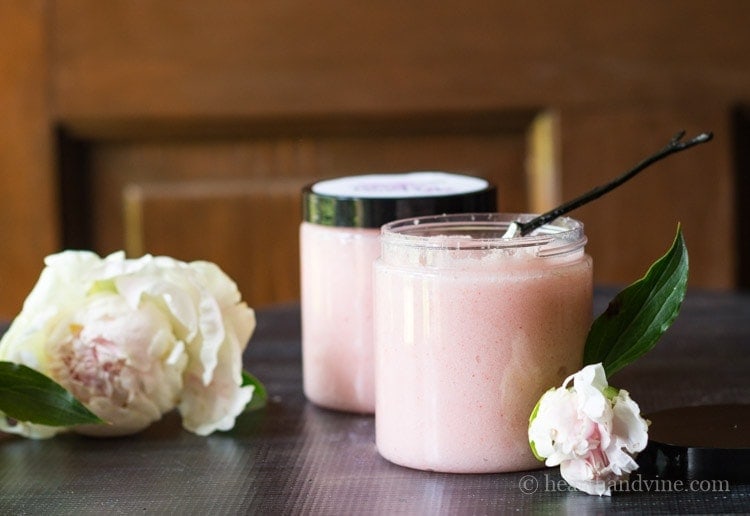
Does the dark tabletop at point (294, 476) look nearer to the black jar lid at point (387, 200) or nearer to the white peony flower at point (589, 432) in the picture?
the white peony flower at point (589, 432)

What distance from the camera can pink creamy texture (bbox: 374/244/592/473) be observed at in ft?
2.07

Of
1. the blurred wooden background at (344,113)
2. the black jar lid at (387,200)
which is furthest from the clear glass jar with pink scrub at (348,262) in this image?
the blurred wooden background at (344,113)

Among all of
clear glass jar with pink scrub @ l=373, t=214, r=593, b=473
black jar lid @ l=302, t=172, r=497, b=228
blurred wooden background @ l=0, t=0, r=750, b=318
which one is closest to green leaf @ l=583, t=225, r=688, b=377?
clear glass jar with pink scrub @ l=373, t=214, r=593, b=473

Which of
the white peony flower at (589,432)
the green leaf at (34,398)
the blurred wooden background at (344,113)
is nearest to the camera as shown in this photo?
the white peony flower at (589,432)

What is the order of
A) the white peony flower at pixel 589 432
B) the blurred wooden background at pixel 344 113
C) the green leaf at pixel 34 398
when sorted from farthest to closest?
1. the blurred wooden background at pixel 344 113
2. the green leaf at pixel 34 398
3. the white peony flower at pixel 589 432

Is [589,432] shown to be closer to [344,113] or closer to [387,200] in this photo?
[387,200]

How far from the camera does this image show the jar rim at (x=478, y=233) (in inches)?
25.0

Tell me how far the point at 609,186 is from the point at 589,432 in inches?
5.4

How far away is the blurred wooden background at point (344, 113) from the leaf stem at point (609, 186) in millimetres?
1045

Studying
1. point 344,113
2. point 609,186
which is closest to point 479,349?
point 609,186

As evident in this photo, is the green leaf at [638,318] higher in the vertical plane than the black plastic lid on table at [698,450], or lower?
higher

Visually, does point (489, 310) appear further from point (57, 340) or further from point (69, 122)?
point (69, 122)

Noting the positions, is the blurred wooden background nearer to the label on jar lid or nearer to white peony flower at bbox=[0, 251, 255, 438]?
the label on jar lid

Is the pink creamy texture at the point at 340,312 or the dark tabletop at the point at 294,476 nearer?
the dark tabletop at the point at 294,476
